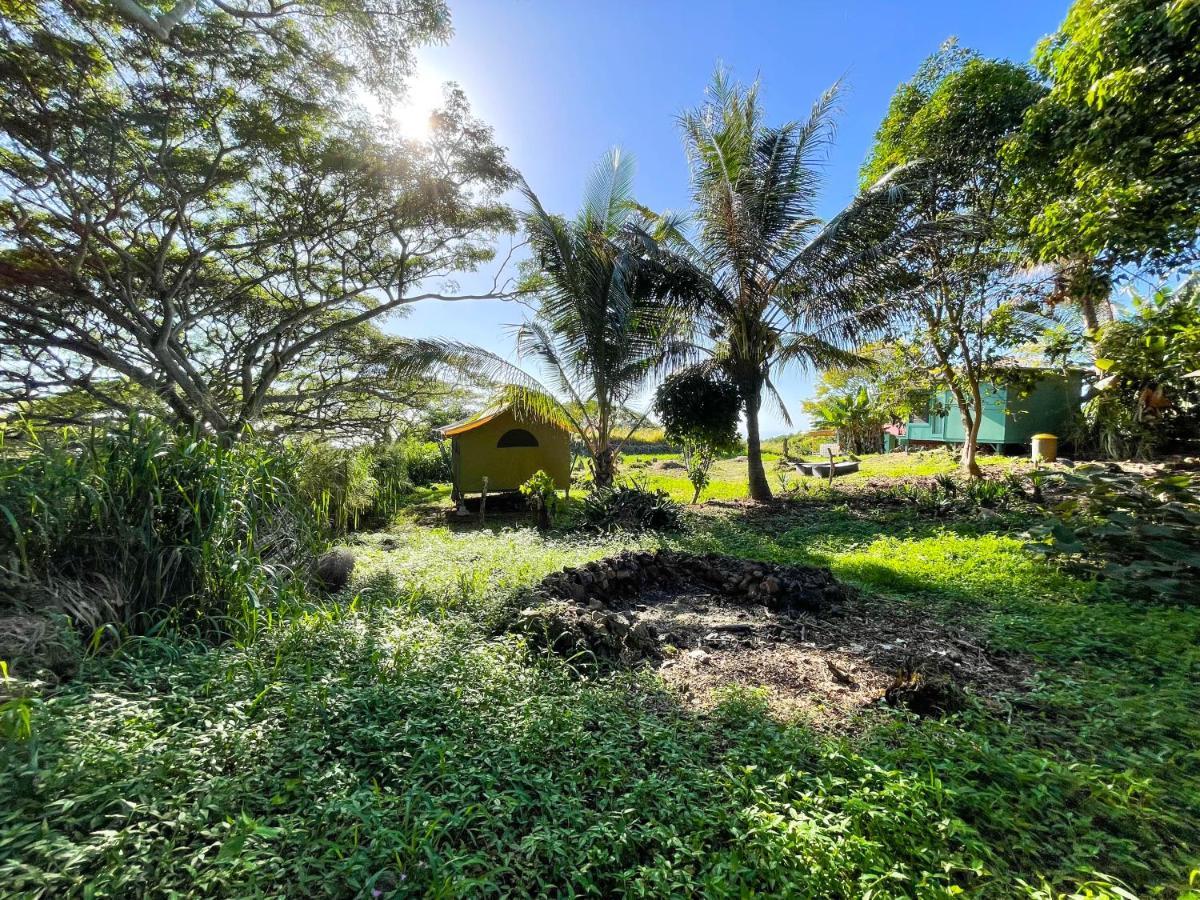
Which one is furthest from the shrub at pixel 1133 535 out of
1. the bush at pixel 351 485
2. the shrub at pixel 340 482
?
the shrub at pixel 340 482

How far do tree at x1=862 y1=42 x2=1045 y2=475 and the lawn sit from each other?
309 inches

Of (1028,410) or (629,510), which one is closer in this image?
(629,510)

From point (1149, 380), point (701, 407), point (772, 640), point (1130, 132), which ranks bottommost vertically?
point (772, 640)

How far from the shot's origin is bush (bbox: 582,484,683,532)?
795 cm

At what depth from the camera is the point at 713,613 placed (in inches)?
171

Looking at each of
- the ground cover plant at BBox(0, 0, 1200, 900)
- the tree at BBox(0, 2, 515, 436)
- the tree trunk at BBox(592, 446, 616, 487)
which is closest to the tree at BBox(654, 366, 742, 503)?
the ground cover plant at BBox(0, 0, 1200, 900)

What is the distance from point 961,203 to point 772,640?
34.3ft

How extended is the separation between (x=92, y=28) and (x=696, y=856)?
10684 mm

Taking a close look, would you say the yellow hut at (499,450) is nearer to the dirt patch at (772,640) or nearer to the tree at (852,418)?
the dirt patch at (772,640)

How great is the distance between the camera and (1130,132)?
490cm

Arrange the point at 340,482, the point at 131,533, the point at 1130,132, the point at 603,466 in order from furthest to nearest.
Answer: the point at 603,466 → the point at 340,482 → the point at 1130,132 → the point at 131,533

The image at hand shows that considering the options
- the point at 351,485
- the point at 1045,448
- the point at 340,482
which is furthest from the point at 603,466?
the point at 1045,448

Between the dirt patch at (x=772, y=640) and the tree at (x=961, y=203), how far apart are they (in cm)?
701

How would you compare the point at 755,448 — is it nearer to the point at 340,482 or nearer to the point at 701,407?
the point at 701,407
